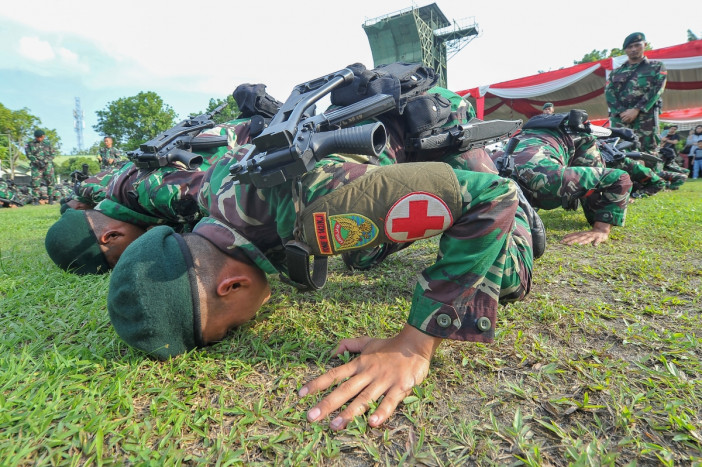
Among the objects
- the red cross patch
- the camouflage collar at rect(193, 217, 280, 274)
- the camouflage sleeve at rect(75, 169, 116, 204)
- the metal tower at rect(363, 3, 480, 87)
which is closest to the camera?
the red cross patch

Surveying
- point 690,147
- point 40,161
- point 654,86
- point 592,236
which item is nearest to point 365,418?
point 592,236

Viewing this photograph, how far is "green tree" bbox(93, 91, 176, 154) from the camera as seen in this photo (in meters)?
31.3

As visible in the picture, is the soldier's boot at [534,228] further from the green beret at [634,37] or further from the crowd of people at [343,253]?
the green beret at [634,37]

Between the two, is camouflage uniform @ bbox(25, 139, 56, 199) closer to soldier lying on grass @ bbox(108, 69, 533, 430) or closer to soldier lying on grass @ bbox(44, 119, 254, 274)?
soldier lying on grass @ bbox(44, 119, 254, 274)

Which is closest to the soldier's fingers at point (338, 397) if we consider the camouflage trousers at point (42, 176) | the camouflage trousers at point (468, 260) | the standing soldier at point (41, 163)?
the camouflage trousers at point (468, 260)

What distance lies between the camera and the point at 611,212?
3.30 meters

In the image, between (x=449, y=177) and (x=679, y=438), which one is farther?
(x=449, y=177)

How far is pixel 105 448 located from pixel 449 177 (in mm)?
1324

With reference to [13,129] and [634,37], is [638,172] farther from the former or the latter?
[13,129]

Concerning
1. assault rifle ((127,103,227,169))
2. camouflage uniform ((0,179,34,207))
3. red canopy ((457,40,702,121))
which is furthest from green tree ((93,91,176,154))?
assault rifle ((127,103,227,169))

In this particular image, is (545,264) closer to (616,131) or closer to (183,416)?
(183,416)

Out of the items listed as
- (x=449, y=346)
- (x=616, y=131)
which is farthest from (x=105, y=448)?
(x=616, y=131)

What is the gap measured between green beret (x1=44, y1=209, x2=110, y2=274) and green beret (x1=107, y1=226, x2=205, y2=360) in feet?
5.29

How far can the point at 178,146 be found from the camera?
3.38 meters
